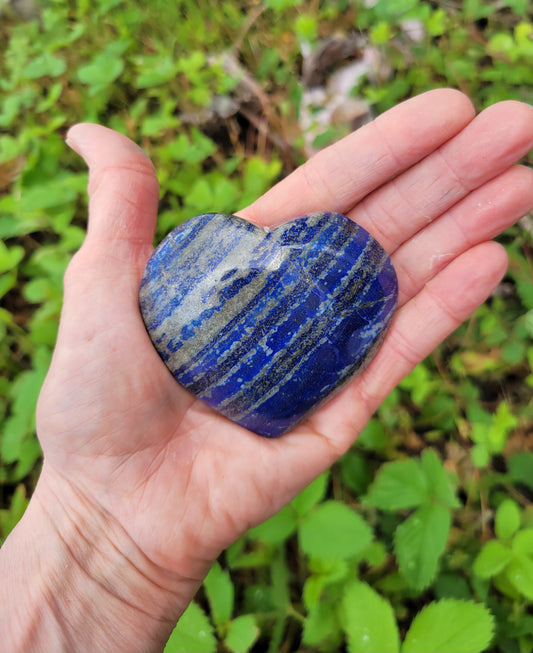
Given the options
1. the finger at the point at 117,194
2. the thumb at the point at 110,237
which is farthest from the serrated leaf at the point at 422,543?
the finger at the point at 117,194

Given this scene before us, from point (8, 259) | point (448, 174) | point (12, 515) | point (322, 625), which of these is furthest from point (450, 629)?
point (8, 259)

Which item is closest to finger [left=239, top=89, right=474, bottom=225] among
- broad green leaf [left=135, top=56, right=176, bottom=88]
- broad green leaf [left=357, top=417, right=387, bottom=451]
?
broad green leaf [left=357, top=417, right=387, bottom=451]

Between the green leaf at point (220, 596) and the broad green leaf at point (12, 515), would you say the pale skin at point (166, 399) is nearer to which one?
the green leaf at point (220, 596)

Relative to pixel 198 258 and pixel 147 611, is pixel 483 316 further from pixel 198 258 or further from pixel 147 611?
pixel 147 611

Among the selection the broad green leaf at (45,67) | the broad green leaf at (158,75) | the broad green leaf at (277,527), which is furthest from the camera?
the broad green leaf at (45,67)

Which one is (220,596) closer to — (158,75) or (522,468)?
(522,468)
